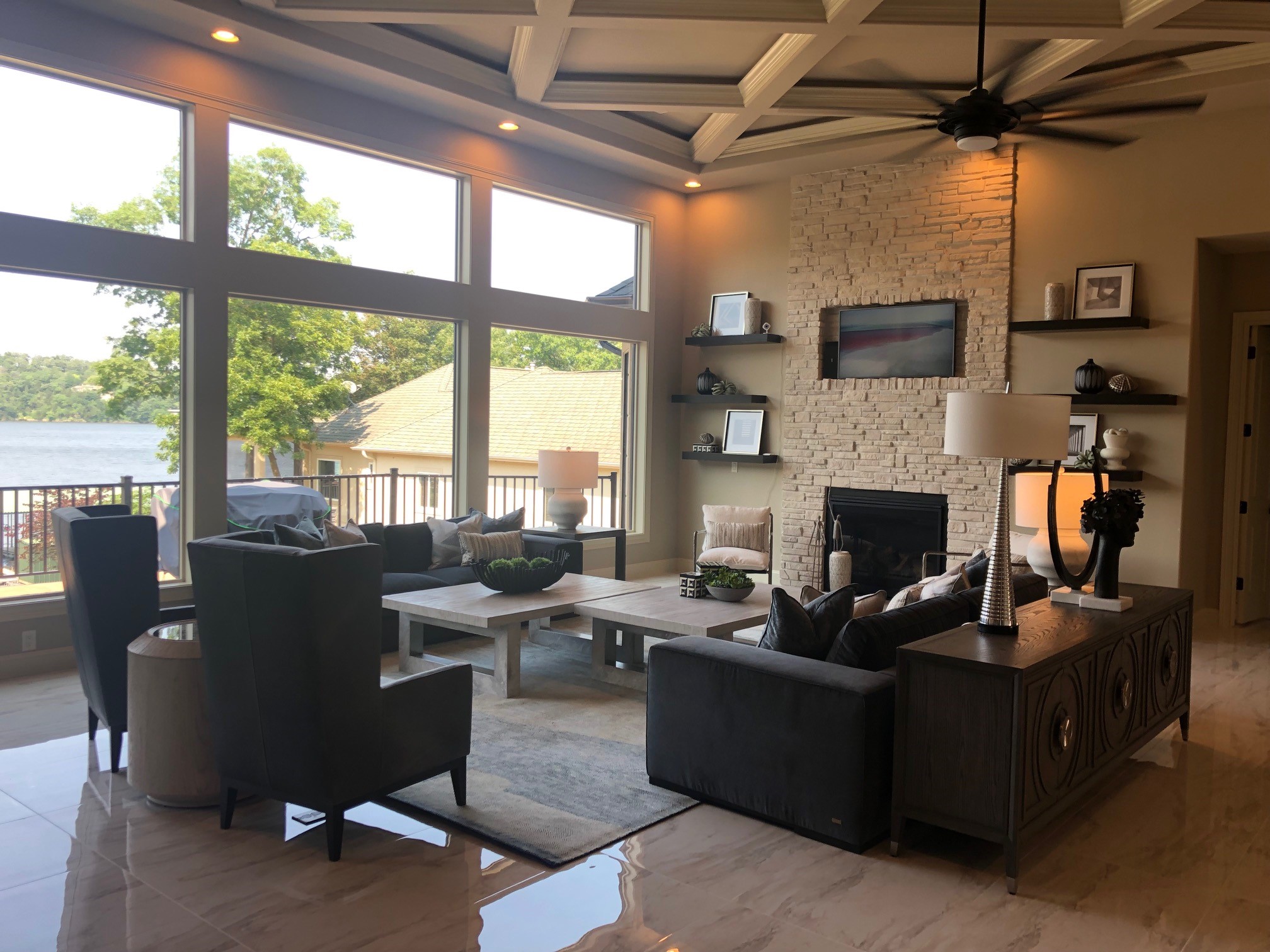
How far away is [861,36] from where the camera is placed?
577 cm

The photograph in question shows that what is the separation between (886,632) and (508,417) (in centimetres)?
500

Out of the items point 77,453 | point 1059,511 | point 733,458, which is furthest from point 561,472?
point 1059,511

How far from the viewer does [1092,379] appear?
688 cm

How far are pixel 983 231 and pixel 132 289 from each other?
6.05 metres

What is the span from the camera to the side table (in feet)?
10.7

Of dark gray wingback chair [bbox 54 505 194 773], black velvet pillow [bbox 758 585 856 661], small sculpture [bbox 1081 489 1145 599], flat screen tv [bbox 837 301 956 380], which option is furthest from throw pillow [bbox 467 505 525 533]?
small sculpture [bbox 1081 489 1145 599]

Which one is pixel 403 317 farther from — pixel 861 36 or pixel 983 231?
pixel 983 231

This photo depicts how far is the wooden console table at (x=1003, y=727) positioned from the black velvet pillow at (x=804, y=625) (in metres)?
0.38

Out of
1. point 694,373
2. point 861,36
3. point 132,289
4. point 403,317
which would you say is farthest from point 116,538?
point 694,373

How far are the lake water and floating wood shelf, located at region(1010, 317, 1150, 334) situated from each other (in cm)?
609

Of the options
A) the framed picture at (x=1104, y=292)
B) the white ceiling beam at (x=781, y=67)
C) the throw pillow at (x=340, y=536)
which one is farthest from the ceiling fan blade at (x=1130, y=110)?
the throw pillow at (x=340, y=536)

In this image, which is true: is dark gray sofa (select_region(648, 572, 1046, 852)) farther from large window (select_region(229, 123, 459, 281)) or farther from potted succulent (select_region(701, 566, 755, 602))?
large window (select_region(229, 123, 459, 281))

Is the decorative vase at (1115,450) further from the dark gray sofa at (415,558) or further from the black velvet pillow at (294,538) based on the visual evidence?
the black velvet pillow at (294,538)

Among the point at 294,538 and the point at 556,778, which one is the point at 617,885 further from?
the point at 294,538
